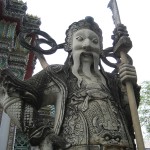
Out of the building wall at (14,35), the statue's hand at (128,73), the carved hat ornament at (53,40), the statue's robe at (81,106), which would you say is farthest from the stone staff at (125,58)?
the building wall at (14,35)

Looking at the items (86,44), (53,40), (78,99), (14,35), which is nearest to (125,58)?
(86,44)

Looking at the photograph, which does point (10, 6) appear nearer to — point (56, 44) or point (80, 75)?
point (56, 44)

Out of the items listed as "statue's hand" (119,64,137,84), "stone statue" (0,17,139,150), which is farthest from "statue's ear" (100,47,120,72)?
"statue's hand" (119,64,137,84)

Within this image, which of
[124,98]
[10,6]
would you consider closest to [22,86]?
[124,98]

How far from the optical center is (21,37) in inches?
116

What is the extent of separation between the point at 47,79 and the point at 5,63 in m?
3.90

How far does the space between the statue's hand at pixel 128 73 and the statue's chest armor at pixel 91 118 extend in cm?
24

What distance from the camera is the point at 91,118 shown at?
2336mm

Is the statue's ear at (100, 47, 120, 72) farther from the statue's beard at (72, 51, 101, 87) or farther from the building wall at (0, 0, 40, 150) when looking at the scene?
the building wall at (0, 0, 40, 150)

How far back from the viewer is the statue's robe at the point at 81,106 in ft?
7.35

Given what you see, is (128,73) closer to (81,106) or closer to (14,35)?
(81,106)

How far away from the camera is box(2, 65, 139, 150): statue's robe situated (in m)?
2.24

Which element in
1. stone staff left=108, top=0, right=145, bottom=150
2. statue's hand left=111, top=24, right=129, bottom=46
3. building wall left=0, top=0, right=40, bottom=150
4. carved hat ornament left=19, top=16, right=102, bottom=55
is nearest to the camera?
stone staff left=108, top=0, right=145, bottom=150

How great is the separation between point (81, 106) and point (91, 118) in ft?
0.52
